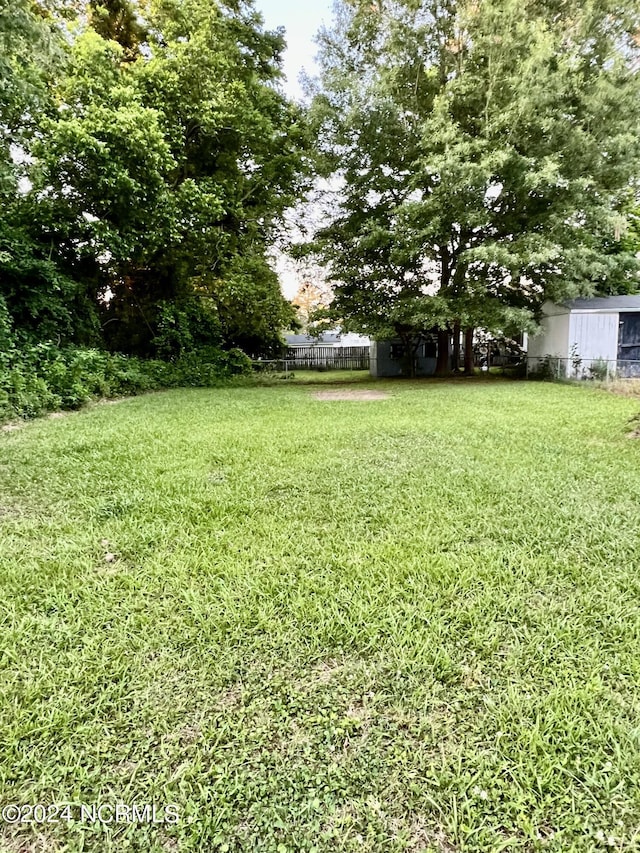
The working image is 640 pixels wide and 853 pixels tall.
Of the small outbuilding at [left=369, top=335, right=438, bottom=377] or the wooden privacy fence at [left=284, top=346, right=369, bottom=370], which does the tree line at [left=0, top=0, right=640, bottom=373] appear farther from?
the wooden privacy fence at [left=284, top=346, right=369, bottom=370]

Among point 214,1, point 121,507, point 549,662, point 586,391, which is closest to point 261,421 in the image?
point 121,507

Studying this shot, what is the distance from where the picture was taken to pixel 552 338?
487 inches

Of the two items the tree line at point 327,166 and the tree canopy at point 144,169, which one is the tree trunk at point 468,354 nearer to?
the tree line at point 327,166

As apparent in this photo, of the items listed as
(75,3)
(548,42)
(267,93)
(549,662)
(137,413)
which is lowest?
(549,662)

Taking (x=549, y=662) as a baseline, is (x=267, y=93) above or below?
above

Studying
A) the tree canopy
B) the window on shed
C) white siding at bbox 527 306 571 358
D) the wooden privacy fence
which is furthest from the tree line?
the wooden privacy fence

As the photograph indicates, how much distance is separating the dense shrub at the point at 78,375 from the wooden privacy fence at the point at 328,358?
7645 millimetres

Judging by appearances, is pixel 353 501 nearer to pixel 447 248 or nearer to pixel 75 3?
pixel 447 248

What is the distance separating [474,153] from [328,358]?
11323mm

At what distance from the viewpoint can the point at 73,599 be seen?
1925mm

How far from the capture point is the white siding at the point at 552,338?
11555mm

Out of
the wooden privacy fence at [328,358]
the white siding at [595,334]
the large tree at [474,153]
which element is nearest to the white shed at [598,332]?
the white siding at [595,334]

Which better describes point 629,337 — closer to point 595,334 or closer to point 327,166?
point 595,334

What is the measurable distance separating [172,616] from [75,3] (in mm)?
15586
